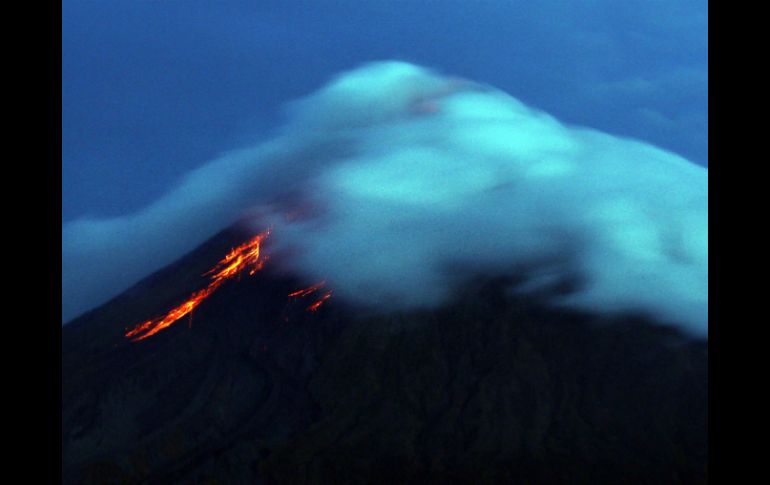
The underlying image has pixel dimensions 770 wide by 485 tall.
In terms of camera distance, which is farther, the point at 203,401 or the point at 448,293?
the point at 448,293

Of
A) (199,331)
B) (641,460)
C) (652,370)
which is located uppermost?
(199,331)

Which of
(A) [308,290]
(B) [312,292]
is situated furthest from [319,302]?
(B) [312,292]

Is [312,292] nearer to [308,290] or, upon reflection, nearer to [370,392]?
[308,290]

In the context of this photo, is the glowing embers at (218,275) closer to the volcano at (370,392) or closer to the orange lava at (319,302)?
the volcano at (370,392)

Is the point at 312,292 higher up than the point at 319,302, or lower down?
A: higher up
